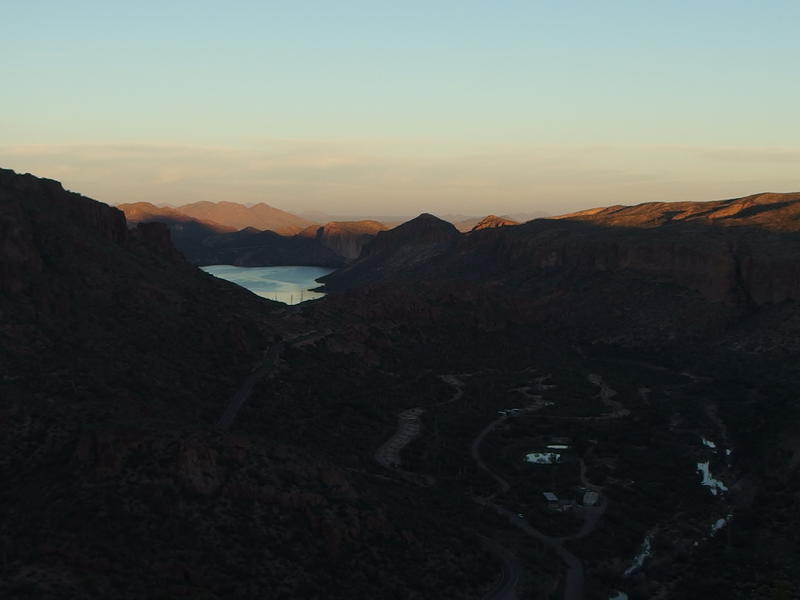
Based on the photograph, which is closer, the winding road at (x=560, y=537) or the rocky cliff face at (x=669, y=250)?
the winding road at (x=560, y=537)

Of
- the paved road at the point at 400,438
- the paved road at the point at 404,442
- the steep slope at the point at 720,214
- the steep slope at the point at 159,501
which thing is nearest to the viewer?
the steep slope at the point at 159,501

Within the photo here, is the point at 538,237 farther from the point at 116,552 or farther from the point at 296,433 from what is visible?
the point at 116,552

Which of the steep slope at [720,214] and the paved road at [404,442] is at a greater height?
the steep slope at [720,214]

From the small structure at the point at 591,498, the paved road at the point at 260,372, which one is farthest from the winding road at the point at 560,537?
the paved road at the point at 260,372

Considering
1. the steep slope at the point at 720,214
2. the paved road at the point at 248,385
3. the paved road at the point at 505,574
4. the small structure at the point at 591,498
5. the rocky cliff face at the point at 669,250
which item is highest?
the steep slope at the point at 720,214

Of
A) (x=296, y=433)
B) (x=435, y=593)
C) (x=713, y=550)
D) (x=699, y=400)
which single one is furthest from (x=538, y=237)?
(x=435, y=593)

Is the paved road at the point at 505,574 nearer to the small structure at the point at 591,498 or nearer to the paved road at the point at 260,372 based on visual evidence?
the small structure at the point at 591,498

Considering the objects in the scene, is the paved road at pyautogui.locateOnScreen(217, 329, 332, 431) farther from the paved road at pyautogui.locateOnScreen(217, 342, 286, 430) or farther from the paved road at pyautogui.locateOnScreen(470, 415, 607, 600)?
the paved road at pyautogui.locateOnScreen(470, 415, 607, 600)

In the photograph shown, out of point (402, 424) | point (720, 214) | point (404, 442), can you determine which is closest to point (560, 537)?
point (404, 442)

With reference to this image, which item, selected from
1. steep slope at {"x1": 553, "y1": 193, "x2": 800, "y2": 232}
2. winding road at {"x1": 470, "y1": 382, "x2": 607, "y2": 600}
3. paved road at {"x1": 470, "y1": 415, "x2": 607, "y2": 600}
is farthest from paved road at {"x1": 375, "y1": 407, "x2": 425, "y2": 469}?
steep slope at {"x1": 553, "y1": 193, "x2": 800, "y2": 232}
